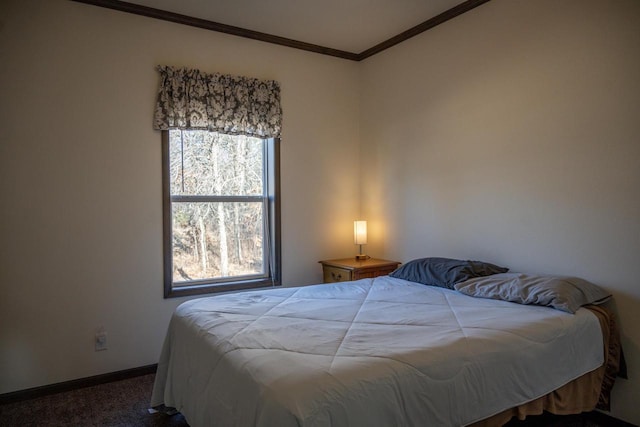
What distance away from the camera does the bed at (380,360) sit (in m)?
1.49

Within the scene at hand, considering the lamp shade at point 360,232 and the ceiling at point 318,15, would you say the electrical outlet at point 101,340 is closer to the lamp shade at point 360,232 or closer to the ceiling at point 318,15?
the lamp shade at point 360,232

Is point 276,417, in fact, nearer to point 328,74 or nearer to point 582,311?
point 582,311

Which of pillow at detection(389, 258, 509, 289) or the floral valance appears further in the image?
the floral valance

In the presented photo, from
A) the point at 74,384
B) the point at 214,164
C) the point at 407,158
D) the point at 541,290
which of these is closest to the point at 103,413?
the point at 74,384

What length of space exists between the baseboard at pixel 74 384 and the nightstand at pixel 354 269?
5.39ft

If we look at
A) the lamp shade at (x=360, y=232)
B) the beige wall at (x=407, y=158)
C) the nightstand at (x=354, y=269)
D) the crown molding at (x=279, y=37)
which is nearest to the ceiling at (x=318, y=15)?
the crown molding at (x=279, y=37)

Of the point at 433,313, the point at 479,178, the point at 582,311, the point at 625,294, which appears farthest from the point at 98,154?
the point at 625,294

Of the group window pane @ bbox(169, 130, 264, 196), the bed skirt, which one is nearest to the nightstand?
window pane @ bbox(169, 130, 264, 196)

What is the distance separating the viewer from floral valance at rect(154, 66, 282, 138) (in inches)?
132

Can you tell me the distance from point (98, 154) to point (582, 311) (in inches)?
127

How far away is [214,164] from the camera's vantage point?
12.1 ft

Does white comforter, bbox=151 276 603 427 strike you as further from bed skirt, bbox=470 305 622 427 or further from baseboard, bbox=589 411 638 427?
baseboard, bbox=589 411 638 427

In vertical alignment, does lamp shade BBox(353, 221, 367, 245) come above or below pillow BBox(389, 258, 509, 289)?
above

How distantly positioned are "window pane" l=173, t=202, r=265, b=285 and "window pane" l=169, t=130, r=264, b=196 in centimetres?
13
